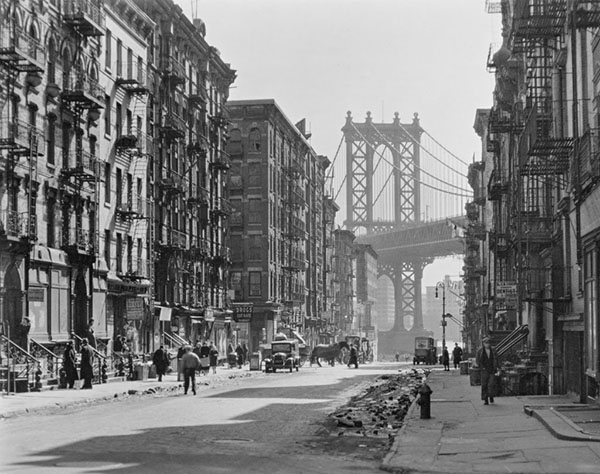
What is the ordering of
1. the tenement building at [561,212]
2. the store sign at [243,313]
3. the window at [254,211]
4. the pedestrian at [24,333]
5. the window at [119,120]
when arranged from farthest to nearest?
the window at [254,211]
the store sign at [243,313]
the window at [119,120]
the pedestrian at [24,333]
the tenement building at [561,212]

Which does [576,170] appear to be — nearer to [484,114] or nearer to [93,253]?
[93,253]

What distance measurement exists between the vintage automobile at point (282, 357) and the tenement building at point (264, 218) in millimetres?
19841

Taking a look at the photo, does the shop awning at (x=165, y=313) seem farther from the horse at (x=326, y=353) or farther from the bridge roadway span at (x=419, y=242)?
the bridge roadway span at (x=419, y=242)

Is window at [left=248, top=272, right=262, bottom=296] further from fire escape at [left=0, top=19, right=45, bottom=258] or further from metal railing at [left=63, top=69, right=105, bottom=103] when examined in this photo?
fire escape at [left=0, top=19, right=45, bottom=258]

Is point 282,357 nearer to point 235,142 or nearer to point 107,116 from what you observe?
point 107,116

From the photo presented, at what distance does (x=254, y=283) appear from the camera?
88062 millimetres

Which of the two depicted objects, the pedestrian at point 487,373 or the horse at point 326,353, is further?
the horse at point 326,353

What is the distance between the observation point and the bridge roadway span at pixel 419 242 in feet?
423

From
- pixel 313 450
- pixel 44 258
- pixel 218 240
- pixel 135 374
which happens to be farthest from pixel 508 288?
pixel 218 240

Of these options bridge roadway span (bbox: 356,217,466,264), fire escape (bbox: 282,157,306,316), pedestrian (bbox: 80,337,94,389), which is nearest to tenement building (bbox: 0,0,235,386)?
pedestrian (bbox: 80,337,94,389)

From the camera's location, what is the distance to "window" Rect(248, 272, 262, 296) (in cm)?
8788

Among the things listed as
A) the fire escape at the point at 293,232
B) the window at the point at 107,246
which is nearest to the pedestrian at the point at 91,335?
the window at the point at 107,246

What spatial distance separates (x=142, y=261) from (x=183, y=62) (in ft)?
59.4

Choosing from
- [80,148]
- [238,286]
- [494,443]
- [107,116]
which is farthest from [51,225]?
[238,286]
